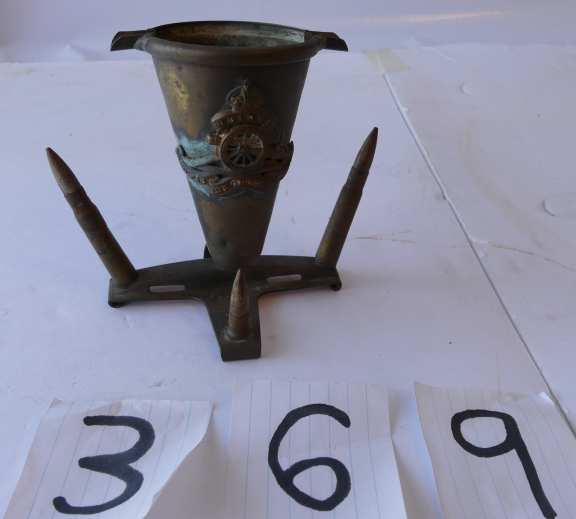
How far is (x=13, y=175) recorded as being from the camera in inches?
45.7

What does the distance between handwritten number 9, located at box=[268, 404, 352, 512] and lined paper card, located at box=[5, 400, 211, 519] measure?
83 mm

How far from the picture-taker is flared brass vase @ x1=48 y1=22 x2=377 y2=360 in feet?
2.08

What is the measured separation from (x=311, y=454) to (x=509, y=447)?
0.72 ft

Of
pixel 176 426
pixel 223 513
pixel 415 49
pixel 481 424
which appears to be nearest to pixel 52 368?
pixel 176 426

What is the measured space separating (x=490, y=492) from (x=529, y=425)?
11cm

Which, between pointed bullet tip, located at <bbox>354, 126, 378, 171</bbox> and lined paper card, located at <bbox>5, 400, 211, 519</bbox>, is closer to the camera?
lined paper card, located at <bbox>5, 400, 211, 519</bbox>

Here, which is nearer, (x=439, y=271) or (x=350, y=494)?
(x=350, y=494)

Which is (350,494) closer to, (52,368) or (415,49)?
(52,368)

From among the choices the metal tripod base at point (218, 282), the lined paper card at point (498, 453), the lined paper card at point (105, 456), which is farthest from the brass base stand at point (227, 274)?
the lined paper card at point (498, 453)

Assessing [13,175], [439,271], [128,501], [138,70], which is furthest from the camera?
[138,70]

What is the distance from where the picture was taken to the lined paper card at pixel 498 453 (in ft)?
2.08

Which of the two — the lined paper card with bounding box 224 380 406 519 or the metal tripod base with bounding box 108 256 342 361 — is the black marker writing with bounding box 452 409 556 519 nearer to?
the lined paper card with bounding box 224 380 406 519

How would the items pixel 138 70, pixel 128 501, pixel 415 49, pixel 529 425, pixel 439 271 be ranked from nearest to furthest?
1. pixel 128 501
2. pixel 529 425
3. pixel 439 271
4. pixel 138 70
5. pixel 415 49

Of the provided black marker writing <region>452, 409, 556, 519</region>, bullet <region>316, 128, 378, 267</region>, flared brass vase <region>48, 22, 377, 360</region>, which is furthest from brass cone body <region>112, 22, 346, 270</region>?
black marker writing <region>452, 409, 556, 519</region>
